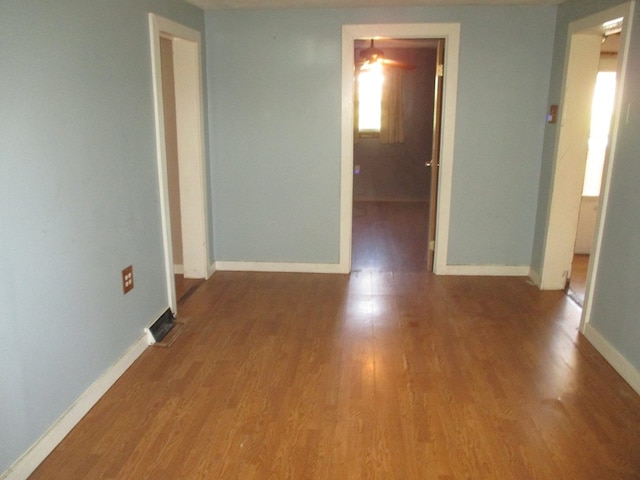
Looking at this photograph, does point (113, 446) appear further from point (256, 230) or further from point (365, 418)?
point (256, 230)

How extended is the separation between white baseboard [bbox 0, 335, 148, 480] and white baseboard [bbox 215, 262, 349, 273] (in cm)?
167

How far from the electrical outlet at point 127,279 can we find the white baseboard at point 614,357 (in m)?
2.87

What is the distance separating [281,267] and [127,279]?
75.4 inches

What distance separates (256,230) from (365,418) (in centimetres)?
250

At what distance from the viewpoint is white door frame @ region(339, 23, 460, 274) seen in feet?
13.7

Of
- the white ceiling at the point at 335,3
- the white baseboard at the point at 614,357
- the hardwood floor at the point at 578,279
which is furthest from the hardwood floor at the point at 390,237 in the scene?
the white ceiling at the point at 335,3

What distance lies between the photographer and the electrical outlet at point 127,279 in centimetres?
294

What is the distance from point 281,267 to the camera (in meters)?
4.74

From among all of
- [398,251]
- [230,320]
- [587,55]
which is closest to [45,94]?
[230,320]

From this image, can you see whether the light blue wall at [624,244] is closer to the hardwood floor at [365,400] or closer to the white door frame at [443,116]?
the hardwood floor at [365,400]

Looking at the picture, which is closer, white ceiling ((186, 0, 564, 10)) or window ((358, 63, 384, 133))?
white ceiling ((186, 0, 564, 10))

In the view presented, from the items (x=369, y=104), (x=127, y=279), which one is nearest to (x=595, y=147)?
(x=369, y=104)

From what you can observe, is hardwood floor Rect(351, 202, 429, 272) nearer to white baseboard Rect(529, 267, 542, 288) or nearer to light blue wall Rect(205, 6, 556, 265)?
light blue wall Rect(205, 6, 556, 265)

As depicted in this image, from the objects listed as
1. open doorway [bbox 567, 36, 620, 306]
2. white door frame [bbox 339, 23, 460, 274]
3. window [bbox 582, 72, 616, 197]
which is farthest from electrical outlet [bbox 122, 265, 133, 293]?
window [bbox 582, 72, 616, 197]
